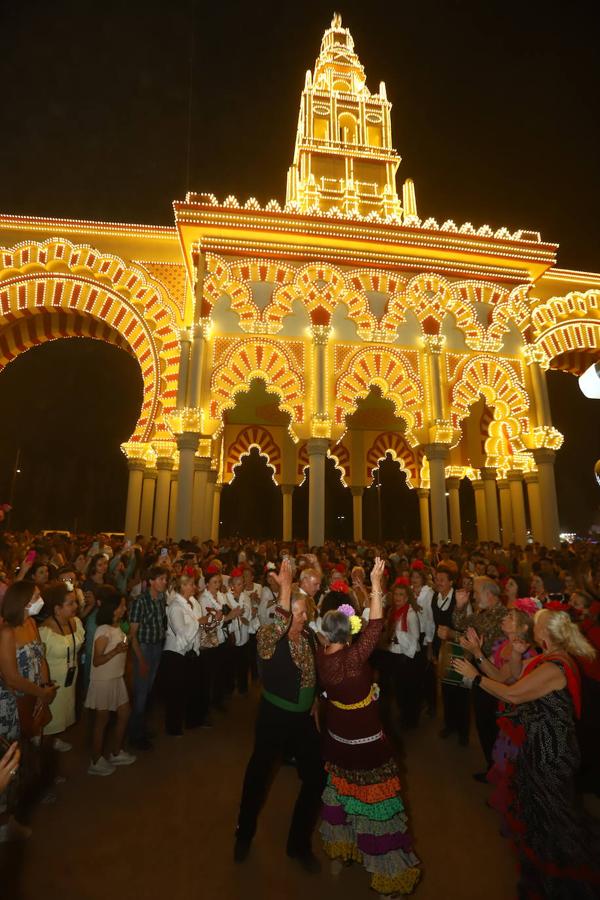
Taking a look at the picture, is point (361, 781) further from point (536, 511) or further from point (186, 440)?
point (536, 511)

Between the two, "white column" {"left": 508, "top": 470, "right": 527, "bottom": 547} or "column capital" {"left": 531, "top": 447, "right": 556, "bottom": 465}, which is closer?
"column capital" {"left": 531, "top": 447, "right": 556, "bottom": 465}

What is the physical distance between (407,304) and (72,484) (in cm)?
2434

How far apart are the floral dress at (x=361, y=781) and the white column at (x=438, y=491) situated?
417 inches

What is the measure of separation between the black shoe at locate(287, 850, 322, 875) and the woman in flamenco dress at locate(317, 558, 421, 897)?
0.12 m

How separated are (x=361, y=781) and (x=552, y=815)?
1.03 m

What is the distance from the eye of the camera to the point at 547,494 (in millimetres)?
14344

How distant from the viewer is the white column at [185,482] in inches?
Answer: 505

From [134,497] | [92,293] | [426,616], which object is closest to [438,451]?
[426,616]

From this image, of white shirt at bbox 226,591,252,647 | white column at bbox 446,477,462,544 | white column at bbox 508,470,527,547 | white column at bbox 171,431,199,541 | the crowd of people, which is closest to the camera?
the crowd of people

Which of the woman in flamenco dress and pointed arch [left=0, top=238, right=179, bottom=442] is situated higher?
pointed arch [left=0, top=238, right=179, bottom=442]

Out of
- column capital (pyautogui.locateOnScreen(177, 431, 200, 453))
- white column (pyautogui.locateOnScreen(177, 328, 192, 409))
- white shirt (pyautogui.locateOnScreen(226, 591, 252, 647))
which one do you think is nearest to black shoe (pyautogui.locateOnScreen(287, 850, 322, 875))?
white shirt (pyautogui.locateOnScreen(226, 591, 252, 647))

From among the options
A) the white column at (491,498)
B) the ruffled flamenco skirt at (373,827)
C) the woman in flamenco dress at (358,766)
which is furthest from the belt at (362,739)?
the white column at (491,498)

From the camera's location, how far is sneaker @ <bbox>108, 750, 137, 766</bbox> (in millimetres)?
4293

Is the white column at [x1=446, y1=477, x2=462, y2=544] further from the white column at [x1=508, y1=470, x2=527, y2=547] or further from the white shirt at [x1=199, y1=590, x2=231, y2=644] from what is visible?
the white shirt at [x1=199, y1=590, x2=231, y2=644]
